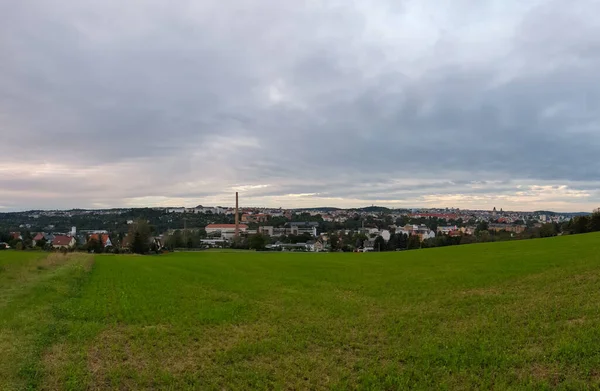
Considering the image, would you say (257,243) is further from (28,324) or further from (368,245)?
(28,324)

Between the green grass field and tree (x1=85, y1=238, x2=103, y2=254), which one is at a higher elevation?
the green grass field

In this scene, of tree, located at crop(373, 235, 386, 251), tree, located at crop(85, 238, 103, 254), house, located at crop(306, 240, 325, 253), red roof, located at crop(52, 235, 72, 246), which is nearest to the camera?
tree, located at crop(85, 238, 103, 254)

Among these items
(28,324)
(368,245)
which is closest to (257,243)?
(368,245)

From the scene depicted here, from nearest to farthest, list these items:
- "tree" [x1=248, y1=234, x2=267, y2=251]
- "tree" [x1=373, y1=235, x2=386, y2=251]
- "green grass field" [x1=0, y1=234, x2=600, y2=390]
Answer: "green grass field" [x1=0, y1=234, x2=600, y2=390] < "tree" [x1=248, y1=234, x2=267, y2=251] < "tree" [x1=373, y1=235, x2=386, y2=251]

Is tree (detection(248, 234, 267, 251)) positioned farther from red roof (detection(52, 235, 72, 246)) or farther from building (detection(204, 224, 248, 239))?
building (detection(204, 224, 248, 239))

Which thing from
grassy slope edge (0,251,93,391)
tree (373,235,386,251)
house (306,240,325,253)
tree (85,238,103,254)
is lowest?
house (306,240,325,253)

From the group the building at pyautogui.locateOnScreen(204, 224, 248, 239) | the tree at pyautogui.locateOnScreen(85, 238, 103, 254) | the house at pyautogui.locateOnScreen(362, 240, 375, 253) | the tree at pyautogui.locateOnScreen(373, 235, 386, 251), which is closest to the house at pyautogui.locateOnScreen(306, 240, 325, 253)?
the house at pyautogui.locateOnScreen(362, 240, 375, 253)

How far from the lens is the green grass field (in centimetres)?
765

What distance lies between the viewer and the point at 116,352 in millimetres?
9422

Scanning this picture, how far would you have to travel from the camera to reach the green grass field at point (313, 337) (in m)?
7.65

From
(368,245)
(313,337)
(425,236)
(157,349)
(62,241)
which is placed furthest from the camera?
(425,236)

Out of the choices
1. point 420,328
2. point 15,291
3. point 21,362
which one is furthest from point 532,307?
point 15,291

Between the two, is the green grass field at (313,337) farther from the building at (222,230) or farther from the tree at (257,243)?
the building at (222,230)

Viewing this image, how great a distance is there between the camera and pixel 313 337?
10711 mm
